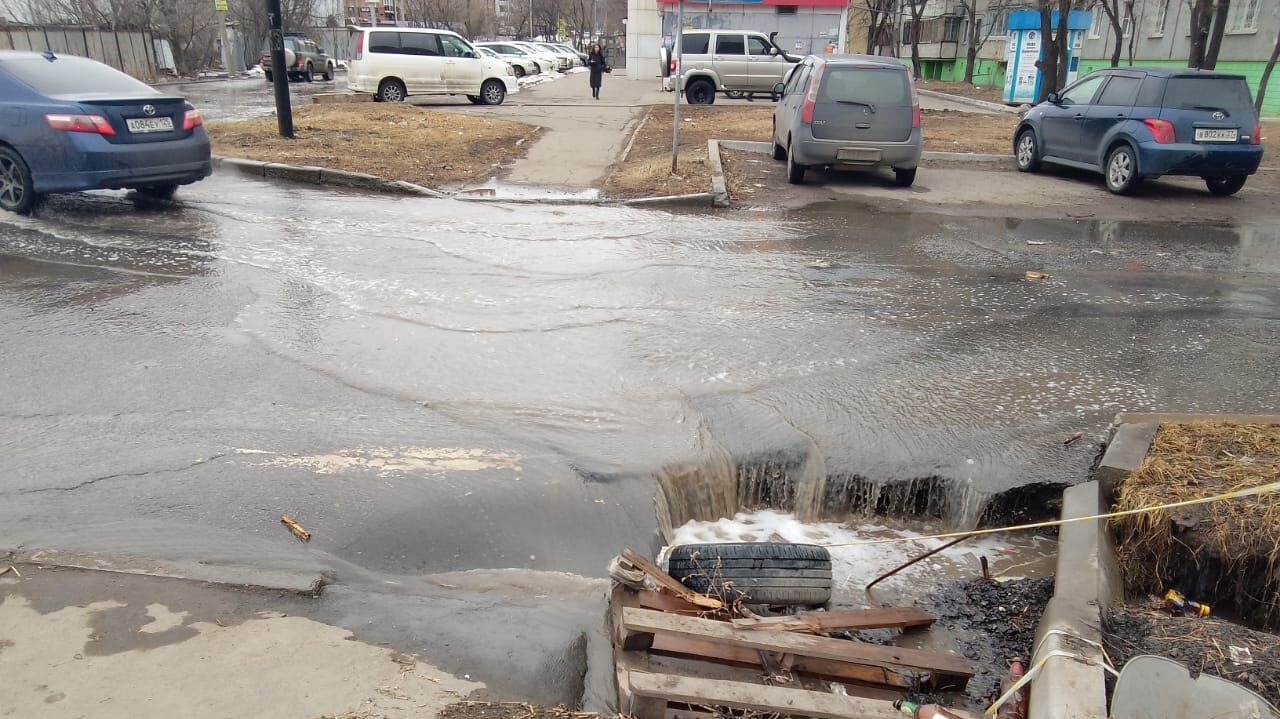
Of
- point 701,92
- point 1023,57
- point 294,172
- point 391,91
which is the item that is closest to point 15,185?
point 294,172

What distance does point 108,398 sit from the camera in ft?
16.5

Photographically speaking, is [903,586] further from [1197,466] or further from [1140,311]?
[1140,311]

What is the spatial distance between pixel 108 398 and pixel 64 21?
4147 cm

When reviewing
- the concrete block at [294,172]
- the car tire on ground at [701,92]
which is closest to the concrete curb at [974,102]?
the car tire on ground at [701,92]

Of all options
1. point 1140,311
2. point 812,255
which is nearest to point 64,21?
point 812,255

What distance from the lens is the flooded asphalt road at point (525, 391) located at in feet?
12.3

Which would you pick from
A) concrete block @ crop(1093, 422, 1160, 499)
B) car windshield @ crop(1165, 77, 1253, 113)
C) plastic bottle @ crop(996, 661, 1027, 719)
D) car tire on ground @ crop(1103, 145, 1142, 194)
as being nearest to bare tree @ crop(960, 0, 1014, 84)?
car tire on ground @ crop(1103, 145, 1142, 194)

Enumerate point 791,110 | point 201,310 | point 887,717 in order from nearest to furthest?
point 887,717 → point 201,310 → point 791,110

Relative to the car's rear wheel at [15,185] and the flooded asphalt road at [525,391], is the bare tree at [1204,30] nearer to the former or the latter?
the flooded asphalt road at [525,391]

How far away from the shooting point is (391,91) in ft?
78.0

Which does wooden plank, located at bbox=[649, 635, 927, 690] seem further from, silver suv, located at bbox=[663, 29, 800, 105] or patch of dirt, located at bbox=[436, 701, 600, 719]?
silver suv, located at bbox=[663, 29, 800, 105]

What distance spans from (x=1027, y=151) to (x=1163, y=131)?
2778mm

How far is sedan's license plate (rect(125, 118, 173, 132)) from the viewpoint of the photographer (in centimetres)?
923

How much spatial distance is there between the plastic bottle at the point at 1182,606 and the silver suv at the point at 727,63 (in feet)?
78.0
